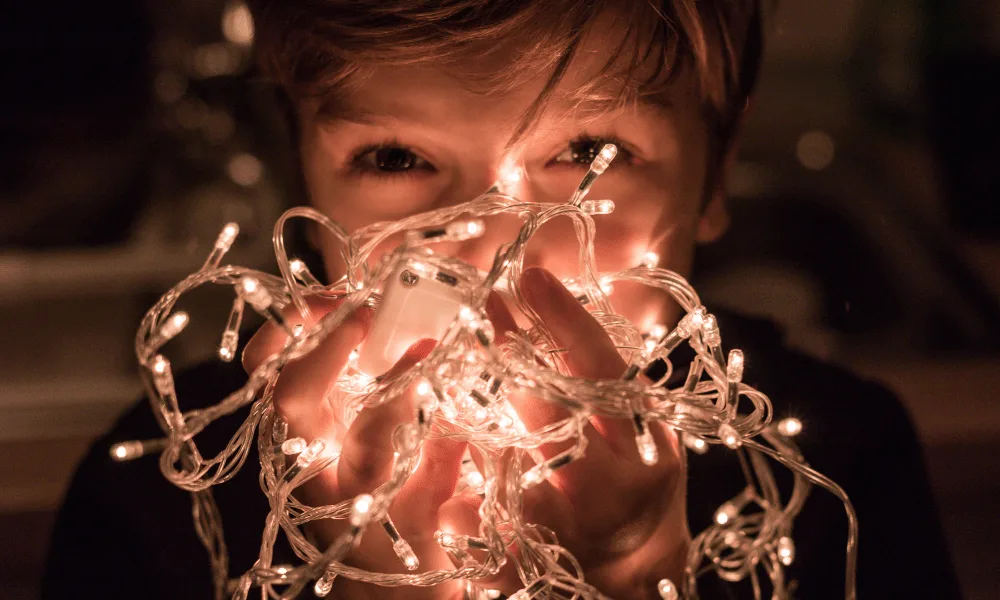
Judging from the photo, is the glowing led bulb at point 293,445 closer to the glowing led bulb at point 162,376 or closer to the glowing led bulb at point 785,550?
the glowing led bulb at point 162,376

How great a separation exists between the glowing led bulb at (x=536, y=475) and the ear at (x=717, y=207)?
0.28m

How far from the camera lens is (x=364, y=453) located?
383 millimetres

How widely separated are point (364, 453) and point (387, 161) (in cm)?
22

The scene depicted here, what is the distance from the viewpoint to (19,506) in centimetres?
70

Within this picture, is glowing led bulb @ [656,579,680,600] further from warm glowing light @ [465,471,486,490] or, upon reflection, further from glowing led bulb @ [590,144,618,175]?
glowing led bulb @ [590,144,618,175]

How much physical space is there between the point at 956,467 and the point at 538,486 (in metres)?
0.51

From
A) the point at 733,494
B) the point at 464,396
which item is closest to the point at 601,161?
the point at 464,396

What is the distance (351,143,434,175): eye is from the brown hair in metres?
0.04

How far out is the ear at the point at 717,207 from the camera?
1.98 ft

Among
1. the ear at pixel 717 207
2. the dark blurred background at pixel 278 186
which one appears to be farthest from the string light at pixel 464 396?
the dark blurred background at pixel 278 186

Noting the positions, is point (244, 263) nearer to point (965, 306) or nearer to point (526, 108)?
point (526, 108)

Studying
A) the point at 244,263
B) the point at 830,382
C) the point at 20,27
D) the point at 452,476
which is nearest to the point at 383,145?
the point at 452,476

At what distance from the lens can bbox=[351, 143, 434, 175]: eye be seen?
0.52 metres

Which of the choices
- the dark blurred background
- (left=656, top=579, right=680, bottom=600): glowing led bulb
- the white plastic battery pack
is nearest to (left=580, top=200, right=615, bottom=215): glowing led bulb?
the white plastic battery pack
